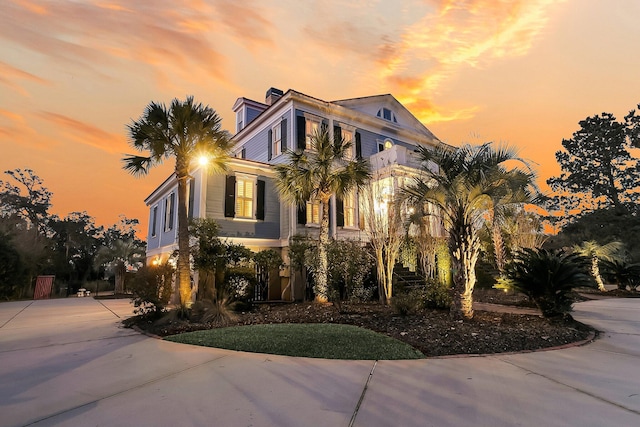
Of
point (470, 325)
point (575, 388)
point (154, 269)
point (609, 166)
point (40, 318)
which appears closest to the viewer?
point (575, 388)

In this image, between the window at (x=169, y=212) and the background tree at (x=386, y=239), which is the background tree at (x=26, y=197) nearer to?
the window at (x=169, y=212)

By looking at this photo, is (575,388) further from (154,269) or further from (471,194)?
(154,269)

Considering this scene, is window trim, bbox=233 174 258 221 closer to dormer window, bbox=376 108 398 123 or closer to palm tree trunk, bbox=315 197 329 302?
palm tree trunk, bbox=315 197 329 302

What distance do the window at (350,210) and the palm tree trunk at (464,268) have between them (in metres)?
8.23

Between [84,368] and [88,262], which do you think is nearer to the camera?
[84,368]

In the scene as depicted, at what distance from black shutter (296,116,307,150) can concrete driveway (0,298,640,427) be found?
36.5 ft

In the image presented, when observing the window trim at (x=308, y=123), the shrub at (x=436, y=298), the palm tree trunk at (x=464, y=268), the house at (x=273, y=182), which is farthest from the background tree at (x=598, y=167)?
the palm tree trunk at (x=464, y=268)

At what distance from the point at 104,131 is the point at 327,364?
53.9ft

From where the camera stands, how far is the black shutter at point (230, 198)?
1331 centimetres

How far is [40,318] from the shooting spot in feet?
31.4

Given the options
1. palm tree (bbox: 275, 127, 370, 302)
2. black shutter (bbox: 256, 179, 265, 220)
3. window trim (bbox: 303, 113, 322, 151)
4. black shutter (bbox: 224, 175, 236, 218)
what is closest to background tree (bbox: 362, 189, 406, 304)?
palm tree (bbox: 275, 127, 370, 302)

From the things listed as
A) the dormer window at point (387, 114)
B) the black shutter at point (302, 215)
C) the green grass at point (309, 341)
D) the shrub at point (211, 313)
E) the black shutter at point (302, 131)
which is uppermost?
the dormer window at point (387, 114)

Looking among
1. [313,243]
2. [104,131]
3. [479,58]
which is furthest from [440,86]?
[104,131]

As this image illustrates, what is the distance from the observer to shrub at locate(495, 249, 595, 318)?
23.0ft
